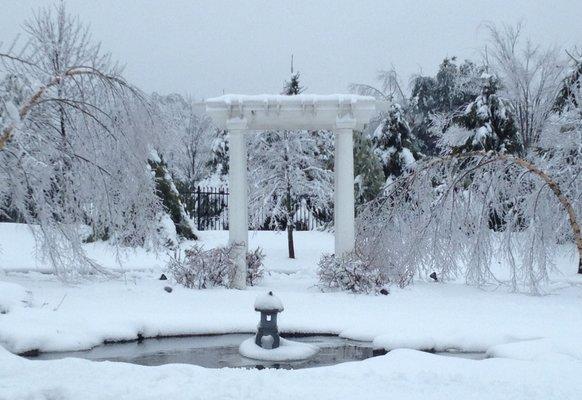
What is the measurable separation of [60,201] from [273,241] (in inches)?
393

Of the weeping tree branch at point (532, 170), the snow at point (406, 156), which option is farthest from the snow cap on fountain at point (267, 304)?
the snow at point (406, 156)

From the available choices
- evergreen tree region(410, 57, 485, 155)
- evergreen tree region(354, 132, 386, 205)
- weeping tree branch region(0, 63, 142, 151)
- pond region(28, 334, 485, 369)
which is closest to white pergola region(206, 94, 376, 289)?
weeping tree branch region(0, 63, 142, 151)

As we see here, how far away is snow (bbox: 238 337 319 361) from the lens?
270 inches

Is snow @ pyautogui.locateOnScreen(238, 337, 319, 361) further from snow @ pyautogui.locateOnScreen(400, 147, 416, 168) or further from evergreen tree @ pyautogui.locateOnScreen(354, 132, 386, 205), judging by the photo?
snow @ pyautogui.locateOnScreen(400, 147, 416, 168)

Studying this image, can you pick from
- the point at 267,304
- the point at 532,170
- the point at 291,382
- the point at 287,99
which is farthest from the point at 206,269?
the point at 532,170

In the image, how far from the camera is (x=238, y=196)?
11914 millimetres

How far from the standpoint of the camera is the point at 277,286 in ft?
39.5

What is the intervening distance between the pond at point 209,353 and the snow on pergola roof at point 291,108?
5.06 meters

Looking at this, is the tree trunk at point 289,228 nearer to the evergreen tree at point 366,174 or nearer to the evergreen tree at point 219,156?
the evergreen tree at point 366,174

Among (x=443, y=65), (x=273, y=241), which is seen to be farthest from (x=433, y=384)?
(x=443, y=65)

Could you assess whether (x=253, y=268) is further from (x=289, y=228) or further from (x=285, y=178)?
(x=285, y=178)

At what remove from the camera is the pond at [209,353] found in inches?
266

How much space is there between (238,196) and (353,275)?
2952 mm

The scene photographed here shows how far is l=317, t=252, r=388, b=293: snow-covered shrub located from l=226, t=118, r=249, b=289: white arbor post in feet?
5.51
